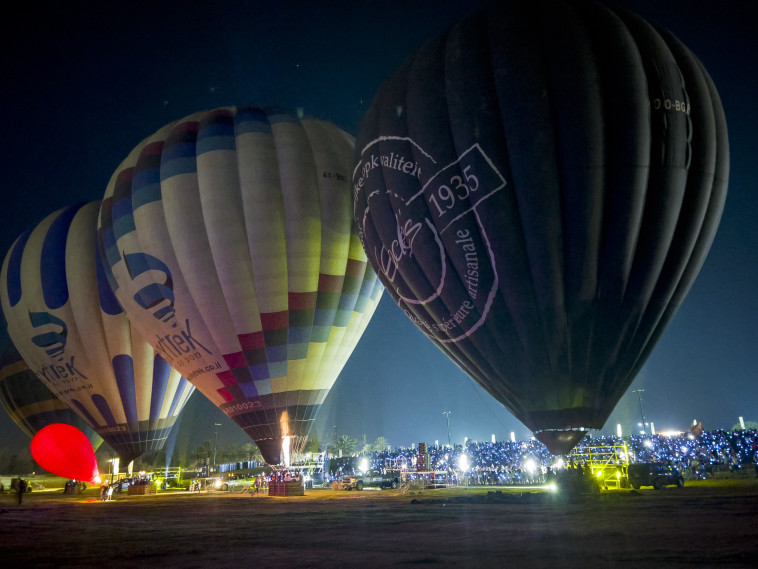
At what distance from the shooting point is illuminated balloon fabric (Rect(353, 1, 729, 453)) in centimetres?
1049

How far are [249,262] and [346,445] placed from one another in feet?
294

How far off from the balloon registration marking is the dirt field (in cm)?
382

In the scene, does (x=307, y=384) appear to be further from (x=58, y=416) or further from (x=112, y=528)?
(x=58, y=416)

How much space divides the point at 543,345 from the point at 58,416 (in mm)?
32336

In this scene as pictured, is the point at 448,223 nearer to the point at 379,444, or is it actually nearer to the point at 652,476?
the point at 652,476

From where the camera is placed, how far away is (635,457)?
3888cm

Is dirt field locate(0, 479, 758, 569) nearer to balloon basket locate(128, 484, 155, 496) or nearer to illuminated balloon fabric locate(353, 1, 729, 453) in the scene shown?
illuminated balloon fabric locate(353, 1, 729, 453)

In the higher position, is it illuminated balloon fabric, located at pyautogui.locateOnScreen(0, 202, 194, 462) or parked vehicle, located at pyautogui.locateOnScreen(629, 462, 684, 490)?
illuminated balloon fabric, located at pyautogui.locateOnScreen(0, 202, 194, 462)

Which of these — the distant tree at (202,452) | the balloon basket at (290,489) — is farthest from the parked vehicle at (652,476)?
→ the distant tree at (202,452)

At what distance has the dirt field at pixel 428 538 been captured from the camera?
18.7 ft

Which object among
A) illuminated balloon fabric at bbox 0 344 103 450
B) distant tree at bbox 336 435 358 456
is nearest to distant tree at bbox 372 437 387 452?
distant tree at bbox 336 435 358 456

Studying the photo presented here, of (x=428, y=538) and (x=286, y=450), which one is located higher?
(x=286, y=450)

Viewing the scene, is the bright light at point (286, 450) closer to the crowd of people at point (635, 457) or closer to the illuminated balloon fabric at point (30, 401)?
the crowd of people at point (635, 457)

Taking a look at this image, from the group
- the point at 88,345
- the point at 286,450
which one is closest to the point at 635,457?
the point at 286,450
